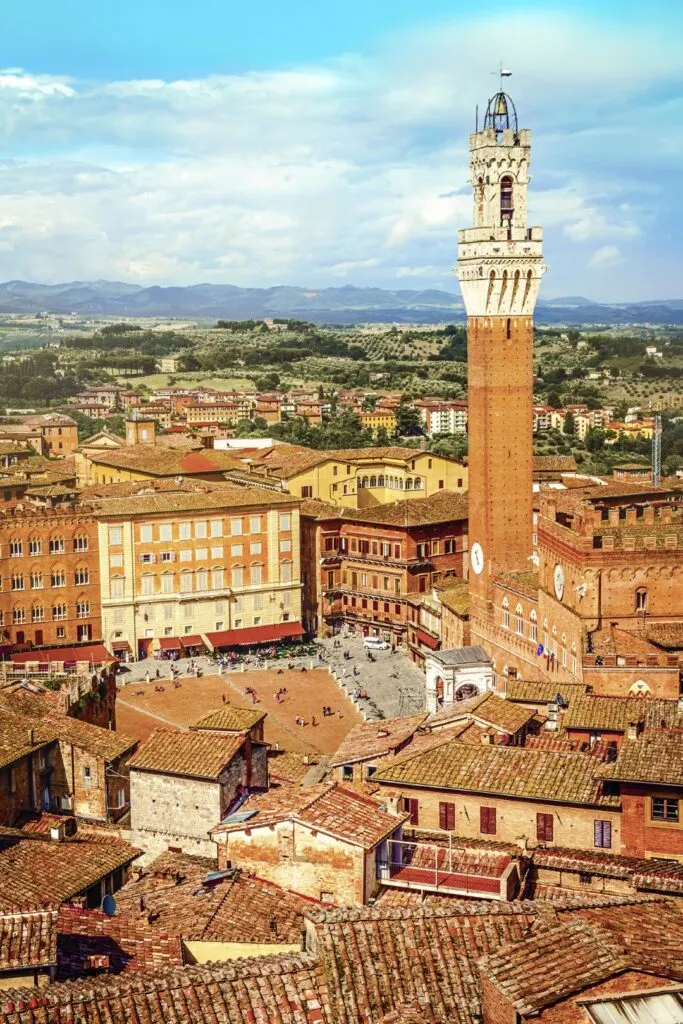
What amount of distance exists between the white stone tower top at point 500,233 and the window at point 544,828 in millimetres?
36771

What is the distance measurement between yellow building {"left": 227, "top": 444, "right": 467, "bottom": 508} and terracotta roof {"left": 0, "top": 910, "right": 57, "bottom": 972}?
6568cm

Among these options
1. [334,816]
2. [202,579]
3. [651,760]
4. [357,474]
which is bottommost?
[202,579]

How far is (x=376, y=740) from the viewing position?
31578 mm

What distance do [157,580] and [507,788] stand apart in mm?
46464

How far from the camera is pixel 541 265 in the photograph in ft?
197

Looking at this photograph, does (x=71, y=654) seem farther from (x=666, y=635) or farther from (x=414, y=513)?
(x=666, y=635)

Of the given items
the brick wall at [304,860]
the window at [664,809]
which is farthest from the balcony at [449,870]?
the window at [664,809]

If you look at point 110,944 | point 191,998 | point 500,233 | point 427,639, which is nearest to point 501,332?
point 500,233

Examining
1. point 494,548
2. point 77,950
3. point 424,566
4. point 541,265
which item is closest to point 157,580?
point 424,566

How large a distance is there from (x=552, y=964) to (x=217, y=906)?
24.6 feet

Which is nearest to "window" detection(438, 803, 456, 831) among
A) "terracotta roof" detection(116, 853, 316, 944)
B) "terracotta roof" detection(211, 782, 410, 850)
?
"terracotta roof" detection(211, 782, 410, 850)

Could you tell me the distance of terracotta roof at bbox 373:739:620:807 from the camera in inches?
1001

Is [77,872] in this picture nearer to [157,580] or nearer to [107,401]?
[157,580]

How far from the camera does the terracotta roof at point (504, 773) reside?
2542 cm
